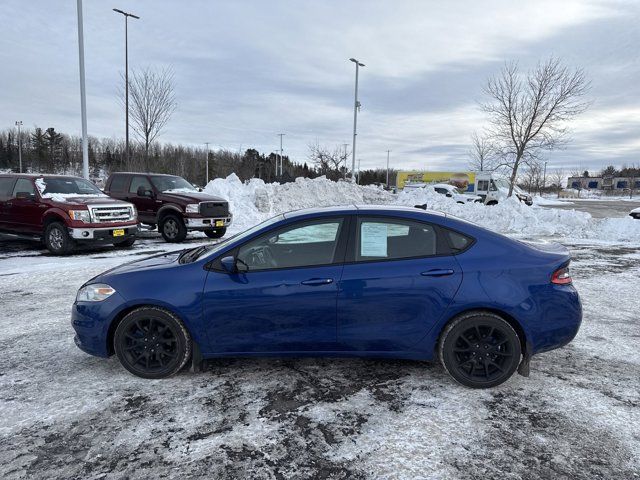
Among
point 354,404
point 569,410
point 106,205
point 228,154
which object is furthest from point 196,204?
point 228,154

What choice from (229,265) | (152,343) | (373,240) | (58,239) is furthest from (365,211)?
(58,239)

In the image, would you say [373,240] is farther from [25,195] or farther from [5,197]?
[5,197]

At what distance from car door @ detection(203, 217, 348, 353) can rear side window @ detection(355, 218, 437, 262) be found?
7.3 inches

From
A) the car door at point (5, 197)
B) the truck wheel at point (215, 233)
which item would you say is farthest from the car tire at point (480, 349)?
the car door at point (5, 197)

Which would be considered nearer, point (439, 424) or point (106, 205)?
point (439, 424)

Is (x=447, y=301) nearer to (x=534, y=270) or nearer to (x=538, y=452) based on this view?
(x=534, y=270)

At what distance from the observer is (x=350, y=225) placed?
12.6 ft

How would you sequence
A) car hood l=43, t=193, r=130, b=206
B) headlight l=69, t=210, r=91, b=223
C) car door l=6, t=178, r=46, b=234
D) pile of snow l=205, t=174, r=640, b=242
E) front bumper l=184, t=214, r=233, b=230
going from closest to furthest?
headlight l=69, t=210, r=91, b=223, car hood l=43, t=193, r=130, b=206, car door l=6, t=178, r=46, b=234, front bumper l=184, t=214, r=233, b=230, pile of snow l=205, t=174, r=640, b=242

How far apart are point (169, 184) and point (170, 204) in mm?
1084

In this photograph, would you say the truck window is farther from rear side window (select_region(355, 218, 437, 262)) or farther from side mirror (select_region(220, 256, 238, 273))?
rear side window (select_region(355, 218, 437, 262))

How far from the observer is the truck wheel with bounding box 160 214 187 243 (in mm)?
12622

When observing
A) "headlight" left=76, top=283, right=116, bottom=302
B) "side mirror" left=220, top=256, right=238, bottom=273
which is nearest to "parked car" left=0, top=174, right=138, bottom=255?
"headlight" left=76, top=283, right=116, bottom=302

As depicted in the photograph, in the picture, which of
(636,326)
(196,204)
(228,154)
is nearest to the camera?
(636,326)

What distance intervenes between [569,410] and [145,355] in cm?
348
